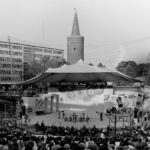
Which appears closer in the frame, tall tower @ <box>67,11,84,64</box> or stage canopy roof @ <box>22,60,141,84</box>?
stage canopy roof @ <box>22,60,141,84</box>

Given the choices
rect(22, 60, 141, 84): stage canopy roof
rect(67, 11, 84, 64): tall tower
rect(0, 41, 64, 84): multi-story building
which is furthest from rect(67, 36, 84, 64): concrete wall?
rect(22, 60, 141, 84): stage canopy roof

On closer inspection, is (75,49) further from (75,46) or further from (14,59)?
(14,59)

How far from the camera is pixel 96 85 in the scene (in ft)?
201

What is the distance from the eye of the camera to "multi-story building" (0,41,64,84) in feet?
438

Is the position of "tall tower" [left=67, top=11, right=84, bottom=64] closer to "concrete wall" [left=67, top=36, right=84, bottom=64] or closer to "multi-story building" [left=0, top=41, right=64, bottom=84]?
"concrete wall" [left=67, top=36, right=84, bottom=64]

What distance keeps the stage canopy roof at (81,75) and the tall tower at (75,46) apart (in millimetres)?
42731

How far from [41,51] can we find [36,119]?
10928 cm

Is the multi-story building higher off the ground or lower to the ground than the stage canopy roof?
higher

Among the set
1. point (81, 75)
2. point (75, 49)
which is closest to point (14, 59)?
point (75, 49)

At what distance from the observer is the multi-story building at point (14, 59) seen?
133m

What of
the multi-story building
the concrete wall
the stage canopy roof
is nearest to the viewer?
the stage canopy roof

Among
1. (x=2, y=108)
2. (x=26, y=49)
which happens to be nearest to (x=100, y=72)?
(x=2, y=108)

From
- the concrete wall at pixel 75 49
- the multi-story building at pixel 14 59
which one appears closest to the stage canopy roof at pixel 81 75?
the concrete wall at pixel 75 49

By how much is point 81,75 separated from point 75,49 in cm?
4451
